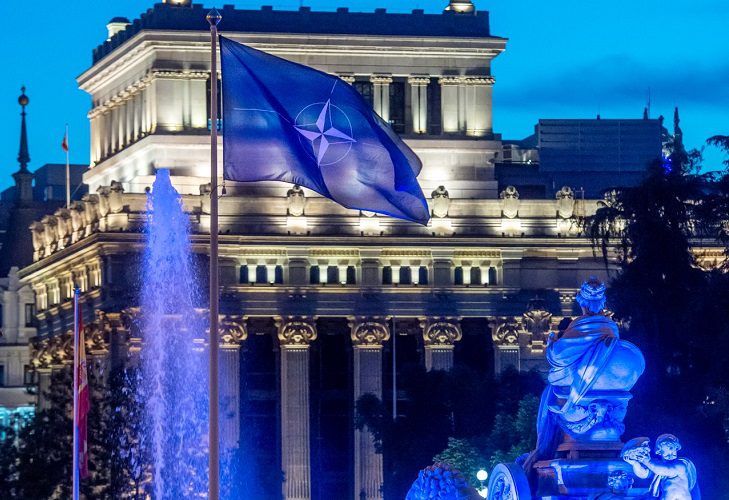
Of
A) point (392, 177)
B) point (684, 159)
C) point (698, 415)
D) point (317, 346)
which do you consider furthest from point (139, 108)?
point (392, 177)

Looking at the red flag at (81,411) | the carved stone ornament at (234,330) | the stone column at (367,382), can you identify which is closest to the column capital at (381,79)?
the stone column at (367,382)

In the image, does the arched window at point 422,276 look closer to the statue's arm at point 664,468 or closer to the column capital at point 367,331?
the column capital at point 367,331

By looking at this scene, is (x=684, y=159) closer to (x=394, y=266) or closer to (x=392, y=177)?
(x=394, y=266)

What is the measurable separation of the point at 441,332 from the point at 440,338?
52cm

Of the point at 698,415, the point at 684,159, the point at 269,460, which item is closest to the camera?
the point at 698,415

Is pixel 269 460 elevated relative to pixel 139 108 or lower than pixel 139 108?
lower

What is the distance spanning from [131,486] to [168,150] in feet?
226

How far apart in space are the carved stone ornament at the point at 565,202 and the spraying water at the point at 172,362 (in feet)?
76.4

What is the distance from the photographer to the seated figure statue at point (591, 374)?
42.9m

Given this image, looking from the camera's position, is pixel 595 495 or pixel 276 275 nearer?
pixel 595 495

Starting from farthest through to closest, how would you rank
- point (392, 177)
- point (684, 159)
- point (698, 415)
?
point (684, 159) → point (698, 415) → point (392, 177)

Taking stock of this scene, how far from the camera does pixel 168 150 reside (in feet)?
542

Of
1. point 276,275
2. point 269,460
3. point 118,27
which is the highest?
point 118,27

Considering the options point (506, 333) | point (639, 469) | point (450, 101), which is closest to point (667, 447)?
point (639, 469)
